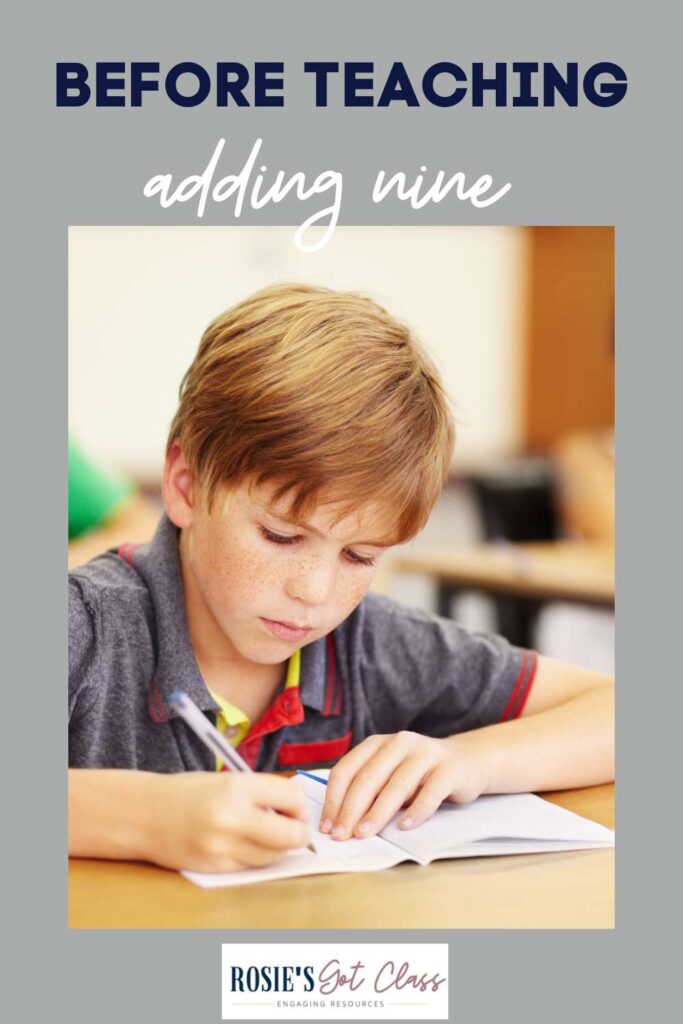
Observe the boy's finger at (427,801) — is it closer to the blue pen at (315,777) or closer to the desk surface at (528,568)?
the blue pen at (315,777)

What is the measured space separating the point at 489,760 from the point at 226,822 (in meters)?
0.33

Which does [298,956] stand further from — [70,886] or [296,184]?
[296,184]

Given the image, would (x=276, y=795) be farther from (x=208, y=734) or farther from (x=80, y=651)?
(x=80, y=651)

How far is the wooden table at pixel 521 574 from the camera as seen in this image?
8.16 feet

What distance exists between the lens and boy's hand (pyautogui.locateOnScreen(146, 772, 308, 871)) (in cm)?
91

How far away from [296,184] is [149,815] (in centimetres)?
63

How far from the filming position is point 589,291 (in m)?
6.59

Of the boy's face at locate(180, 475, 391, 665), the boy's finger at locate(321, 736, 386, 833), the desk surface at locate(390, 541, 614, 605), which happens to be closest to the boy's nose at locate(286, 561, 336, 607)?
the boy's face at locate(180, 475, 391, 665)

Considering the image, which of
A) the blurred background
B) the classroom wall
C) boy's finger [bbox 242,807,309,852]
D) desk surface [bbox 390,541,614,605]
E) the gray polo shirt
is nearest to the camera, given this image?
boy's finger [bbox 242,807,309,852]

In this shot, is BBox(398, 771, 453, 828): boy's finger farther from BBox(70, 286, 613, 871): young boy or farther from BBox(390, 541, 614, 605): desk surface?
BBox(390, 541, 614, 605): desk surface

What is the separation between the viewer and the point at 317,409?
1.07 metres

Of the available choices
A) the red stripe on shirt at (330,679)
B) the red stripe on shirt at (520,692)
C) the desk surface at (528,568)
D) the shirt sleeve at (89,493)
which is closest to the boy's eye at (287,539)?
the red stripe on shirt at (330,679)

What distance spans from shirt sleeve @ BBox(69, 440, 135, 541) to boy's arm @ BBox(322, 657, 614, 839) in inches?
42.6

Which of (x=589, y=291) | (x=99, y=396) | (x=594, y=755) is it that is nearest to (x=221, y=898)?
(x=594, y=755)
